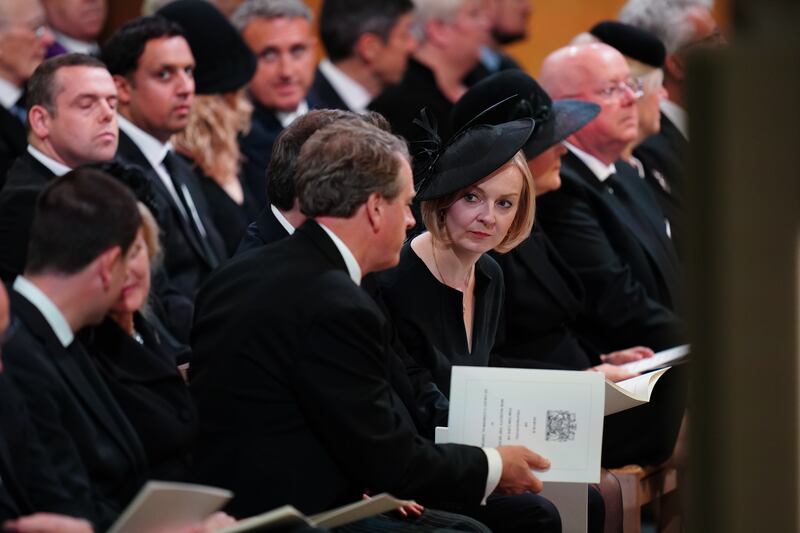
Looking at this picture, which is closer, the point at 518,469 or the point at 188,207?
the point at 518,469

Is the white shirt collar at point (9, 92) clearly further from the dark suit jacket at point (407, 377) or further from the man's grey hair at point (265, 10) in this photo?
the dark suit jacket at point (407, 377)

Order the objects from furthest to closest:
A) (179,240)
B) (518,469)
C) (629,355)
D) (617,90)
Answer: (617,90), (179,240), (629,355), (518,469)

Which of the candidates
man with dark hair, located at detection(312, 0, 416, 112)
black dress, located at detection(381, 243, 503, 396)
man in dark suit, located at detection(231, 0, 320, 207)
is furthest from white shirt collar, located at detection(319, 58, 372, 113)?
black dress, located at detection(381, 243, 503, 396)

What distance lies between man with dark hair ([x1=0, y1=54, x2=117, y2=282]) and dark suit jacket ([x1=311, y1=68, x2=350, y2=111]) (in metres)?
2.48

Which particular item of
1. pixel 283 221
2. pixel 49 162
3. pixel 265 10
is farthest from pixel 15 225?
pixel 265 10

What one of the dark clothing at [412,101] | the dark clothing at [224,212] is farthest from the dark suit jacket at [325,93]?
the dark clothing at [224,212]

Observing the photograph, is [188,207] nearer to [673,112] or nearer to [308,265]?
[308,265]

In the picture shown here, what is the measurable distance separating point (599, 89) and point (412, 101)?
1127mm

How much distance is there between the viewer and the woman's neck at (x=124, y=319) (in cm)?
278

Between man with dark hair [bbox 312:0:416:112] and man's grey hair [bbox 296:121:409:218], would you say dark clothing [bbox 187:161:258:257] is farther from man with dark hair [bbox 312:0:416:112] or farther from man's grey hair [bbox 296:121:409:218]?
man's grey hair [bbox 296:121:409:218]

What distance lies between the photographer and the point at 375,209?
291 centimetres

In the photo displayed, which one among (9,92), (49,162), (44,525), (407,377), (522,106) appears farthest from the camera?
(9,92)

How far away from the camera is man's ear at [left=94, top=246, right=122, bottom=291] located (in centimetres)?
256

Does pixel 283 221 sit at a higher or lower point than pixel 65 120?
lower
